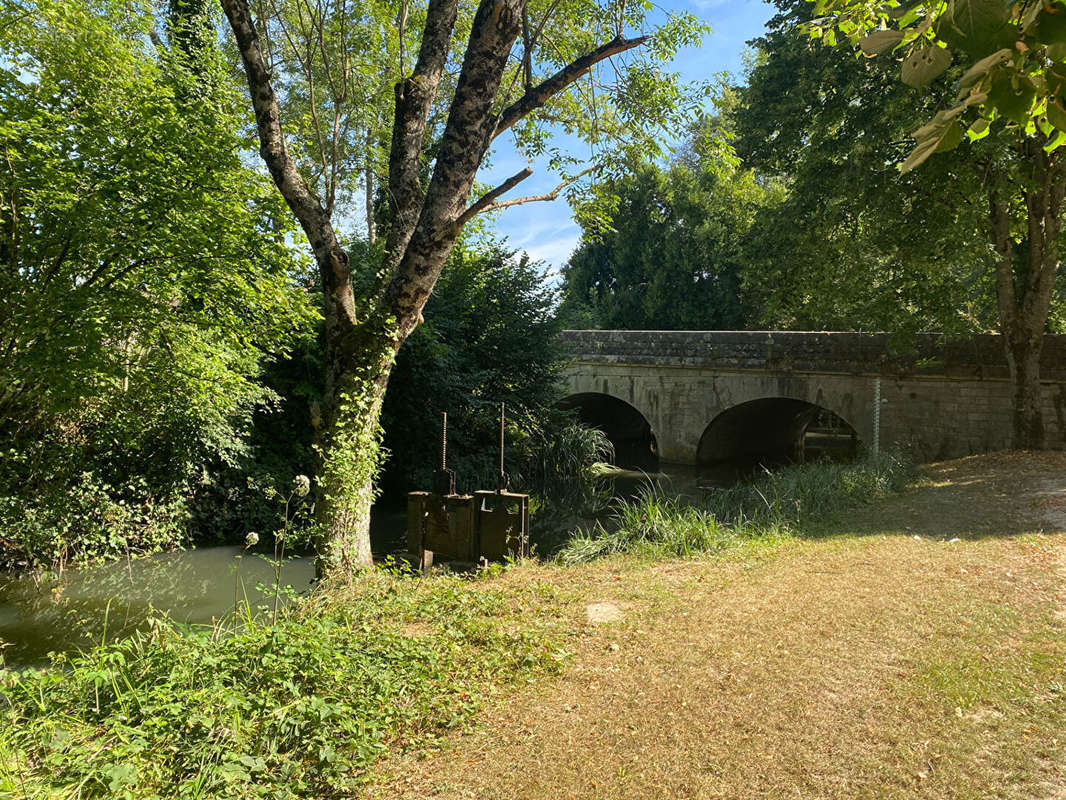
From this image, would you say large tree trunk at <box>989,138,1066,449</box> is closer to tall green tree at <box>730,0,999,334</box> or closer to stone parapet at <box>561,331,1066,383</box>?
tall green tree at <box>730,0,999,334</box>

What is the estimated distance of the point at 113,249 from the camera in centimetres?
662

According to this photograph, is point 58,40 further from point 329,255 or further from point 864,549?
point 864,549

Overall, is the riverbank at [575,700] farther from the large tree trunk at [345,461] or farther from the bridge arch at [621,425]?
the bridge arch at [621,425]

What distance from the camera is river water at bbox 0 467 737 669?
21.0ft

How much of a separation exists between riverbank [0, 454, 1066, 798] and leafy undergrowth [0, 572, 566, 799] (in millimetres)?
12

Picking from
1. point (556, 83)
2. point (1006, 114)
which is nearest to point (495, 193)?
point (556, 83)

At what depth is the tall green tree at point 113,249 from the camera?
637cm

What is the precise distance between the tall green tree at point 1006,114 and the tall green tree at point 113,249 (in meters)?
5.92

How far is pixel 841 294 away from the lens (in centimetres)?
1188

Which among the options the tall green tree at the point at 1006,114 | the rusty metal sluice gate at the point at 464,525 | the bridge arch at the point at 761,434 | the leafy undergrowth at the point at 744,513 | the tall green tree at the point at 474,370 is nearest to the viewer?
the tall green tree at the point at 1006,114

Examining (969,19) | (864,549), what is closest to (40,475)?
(864,549)

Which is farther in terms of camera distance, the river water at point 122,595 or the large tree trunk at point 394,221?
the river water at point 122,595

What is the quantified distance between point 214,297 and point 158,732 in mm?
5611

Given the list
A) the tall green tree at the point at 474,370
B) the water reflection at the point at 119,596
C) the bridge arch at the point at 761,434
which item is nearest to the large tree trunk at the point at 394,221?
the water reflection at the point at 119,596
